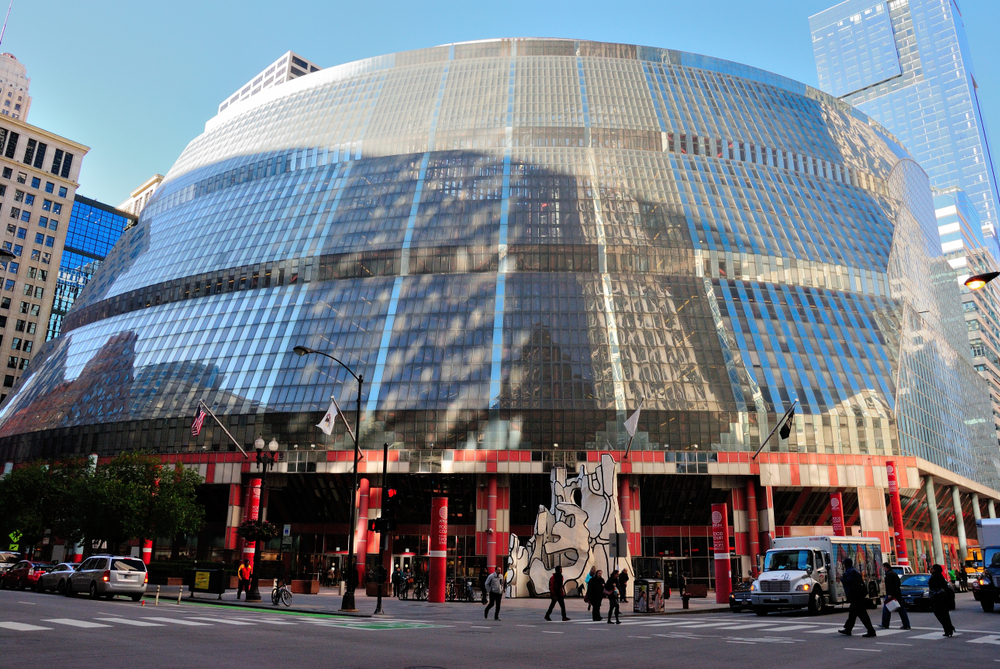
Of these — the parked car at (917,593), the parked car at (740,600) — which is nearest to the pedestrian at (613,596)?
the parked car at (740,600)

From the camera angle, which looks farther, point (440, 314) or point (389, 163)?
point (389, 163)

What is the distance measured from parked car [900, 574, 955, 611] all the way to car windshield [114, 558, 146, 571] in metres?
35.3

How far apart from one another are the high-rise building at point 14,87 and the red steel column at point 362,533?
165050 millimetres

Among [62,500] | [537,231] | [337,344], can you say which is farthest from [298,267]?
[62,500]

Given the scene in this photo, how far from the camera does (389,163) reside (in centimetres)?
7500

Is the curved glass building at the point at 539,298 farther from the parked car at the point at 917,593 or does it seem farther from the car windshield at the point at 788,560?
the car windshield at the point at 788,560

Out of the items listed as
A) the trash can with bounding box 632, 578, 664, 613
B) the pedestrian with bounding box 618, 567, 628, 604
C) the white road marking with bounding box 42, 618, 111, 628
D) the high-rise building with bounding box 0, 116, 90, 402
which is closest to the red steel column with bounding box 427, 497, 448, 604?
Result: the pedestrian with bounding box 618, 567, 628, 604

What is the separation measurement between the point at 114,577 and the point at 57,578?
694 cm

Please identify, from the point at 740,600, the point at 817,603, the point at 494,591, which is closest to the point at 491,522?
the point at 740,600

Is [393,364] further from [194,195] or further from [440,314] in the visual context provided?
[194,195]

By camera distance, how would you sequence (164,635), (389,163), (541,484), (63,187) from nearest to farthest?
(164,635) < (541,484) < (389,163) < (63,187)

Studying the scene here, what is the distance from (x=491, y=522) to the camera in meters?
55.2

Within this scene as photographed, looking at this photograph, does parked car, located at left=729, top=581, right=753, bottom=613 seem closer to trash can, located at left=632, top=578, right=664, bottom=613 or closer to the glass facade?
trash can, located at left=632, top=578, right=664, bottom=613

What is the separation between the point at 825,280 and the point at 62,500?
65.5 metres
